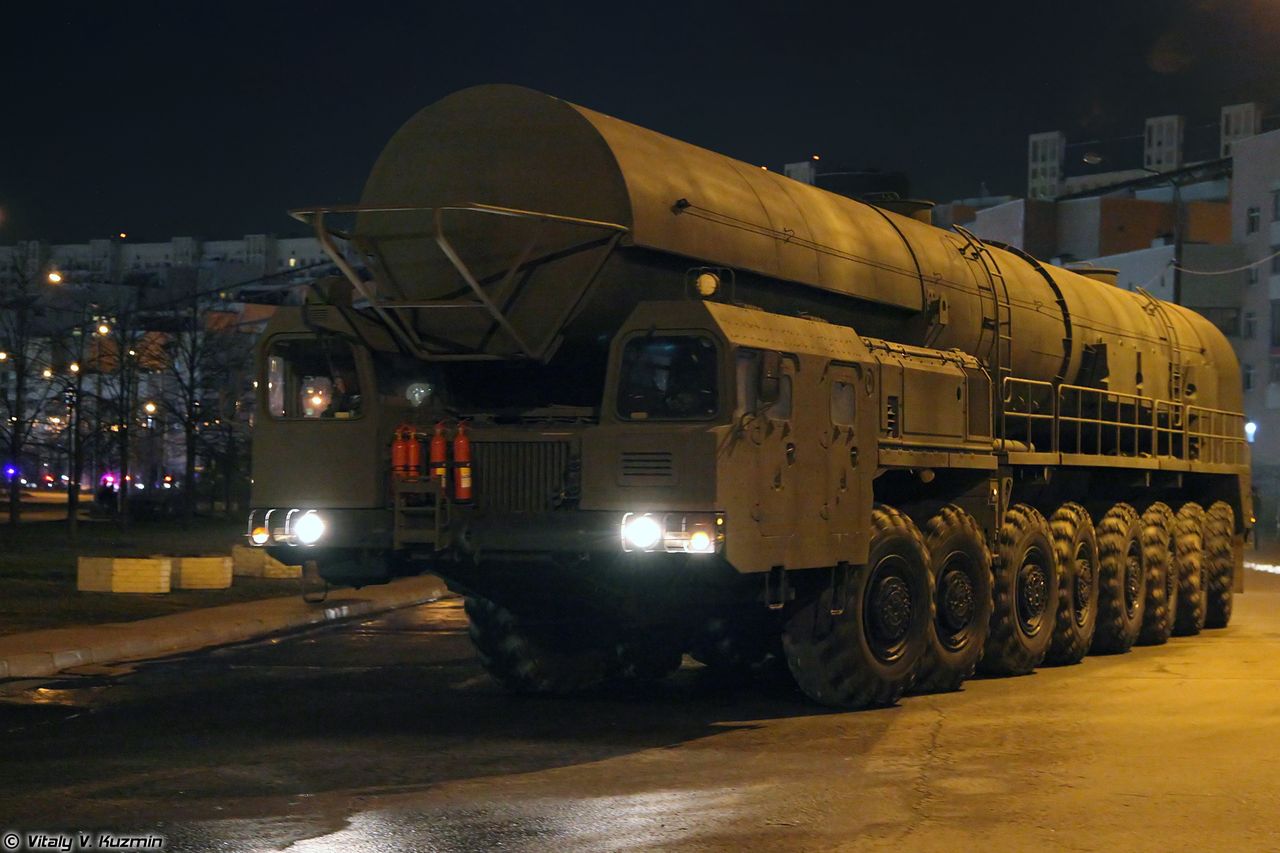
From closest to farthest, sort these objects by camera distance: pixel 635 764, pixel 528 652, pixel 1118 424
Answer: pixel 635 764 → pixel 528 652 → pixel 1118 424

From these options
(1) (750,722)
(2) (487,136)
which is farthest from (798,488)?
(2) (487,136)

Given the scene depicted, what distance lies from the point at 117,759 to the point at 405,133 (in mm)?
5143

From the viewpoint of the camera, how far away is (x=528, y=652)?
13727 mm

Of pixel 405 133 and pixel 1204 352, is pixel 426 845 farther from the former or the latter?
pixel 1204 352

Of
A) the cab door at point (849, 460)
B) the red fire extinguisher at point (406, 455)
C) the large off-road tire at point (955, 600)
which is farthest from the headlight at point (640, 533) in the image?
the large off-road tire at point (955, 600)

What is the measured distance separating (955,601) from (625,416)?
14.2ft

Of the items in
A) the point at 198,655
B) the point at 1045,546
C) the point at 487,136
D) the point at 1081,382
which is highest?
the point at 487,136

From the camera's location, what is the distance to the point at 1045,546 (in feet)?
53.0

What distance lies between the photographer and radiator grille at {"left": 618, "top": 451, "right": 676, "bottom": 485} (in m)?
11.0

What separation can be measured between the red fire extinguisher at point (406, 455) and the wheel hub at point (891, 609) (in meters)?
3.85

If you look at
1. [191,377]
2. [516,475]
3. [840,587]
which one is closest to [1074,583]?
[840,587]

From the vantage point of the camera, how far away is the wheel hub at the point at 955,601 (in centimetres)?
1410

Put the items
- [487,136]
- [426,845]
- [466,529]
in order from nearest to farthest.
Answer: [426,845] → [466,529] → [487,136]

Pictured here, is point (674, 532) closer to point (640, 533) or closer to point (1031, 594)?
point (640, 533)
